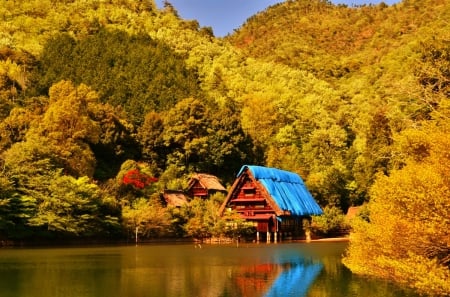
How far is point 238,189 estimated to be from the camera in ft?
150

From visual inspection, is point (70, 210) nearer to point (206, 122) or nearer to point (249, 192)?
point (249, 192)

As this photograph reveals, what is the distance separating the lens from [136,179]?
4425 centimetres

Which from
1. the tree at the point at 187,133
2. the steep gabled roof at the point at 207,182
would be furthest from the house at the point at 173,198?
the tree at the point at 187,133

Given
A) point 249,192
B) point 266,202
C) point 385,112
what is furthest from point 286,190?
point 385,112

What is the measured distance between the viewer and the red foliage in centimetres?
4369

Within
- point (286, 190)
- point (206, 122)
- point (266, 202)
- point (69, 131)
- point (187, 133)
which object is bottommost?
point (266, 202)

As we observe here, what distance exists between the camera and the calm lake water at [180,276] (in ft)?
53.6

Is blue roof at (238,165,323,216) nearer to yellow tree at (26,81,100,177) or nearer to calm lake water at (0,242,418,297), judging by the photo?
yellow tree at (26,81,100,177)

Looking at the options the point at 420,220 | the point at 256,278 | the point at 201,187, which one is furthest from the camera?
the point at 201,187

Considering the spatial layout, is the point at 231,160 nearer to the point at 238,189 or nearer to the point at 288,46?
the point at 238,189

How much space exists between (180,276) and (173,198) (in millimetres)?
23950

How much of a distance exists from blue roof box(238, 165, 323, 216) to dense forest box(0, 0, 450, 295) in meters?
2.01

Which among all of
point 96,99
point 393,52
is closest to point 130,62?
point 96,99

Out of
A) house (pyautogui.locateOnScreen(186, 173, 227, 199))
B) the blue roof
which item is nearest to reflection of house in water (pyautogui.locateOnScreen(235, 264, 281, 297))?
the blue roof
